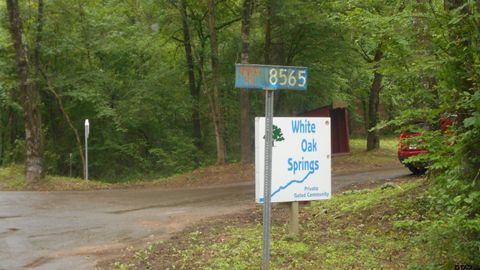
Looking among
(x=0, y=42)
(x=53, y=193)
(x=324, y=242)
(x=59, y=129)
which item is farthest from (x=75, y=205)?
(x=59, y=129)

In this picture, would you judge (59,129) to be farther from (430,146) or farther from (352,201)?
(430,146)

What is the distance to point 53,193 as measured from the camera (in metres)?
16.7

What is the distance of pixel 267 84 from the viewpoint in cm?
545

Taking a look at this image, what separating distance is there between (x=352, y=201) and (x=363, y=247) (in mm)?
3238

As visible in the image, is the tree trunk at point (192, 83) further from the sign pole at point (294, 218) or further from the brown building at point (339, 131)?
the sign pole at point (294, 218)

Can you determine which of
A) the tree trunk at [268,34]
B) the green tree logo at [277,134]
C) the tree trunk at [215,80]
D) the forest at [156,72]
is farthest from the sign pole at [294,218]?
the tree trunk at [268,34]

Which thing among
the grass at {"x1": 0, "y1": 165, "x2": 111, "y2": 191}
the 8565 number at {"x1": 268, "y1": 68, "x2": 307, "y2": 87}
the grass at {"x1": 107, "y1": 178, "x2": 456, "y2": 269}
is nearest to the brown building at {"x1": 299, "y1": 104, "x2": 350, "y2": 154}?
the grass at {"x1": 0, "y1": 165, "x2": 111, "y2": 191}

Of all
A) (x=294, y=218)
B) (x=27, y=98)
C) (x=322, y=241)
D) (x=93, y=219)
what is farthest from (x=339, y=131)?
(x=322, y=241)

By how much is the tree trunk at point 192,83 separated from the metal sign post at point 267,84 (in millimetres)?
17991

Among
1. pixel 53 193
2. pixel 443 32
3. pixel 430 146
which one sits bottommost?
pixel 53 193

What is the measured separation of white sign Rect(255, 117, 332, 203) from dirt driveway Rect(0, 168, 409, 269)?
2393 mm

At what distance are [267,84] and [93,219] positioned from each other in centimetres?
677

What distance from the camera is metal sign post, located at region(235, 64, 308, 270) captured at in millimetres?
5227

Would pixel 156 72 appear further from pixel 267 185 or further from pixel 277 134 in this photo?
pixel 267 185
